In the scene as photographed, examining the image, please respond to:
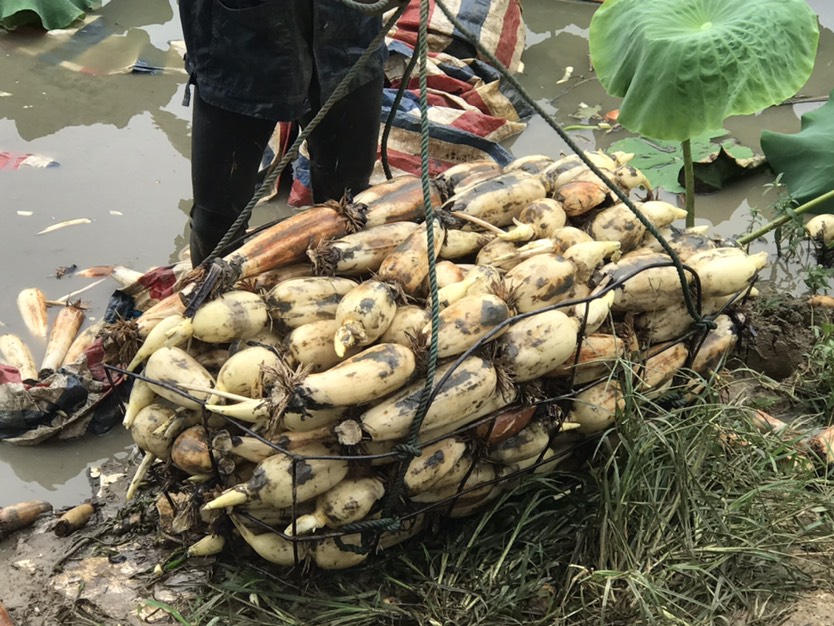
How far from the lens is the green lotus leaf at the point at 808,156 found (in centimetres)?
313

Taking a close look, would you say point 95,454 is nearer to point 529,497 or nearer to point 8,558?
point 8,558

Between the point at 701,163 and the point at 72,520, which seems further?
the point at 701,163

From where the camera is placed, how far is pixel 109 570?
2133mm

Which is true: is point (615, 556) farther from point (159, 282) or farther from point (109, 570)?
point (159, 282)

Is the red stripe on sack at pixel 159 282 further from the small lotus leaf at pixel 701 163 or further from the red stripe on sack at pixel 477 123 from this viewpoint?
the small lotus leaf at pixel 701 163

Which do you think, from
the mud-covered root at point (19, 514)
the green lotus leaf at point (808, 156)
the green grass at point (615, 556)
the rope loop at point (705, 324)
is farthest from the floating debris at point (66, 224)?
the green lotus leaf at point (808, 156)

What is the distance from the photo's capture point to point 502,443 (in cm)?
197

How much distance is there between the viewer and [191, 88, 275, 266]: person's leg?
96.6 inches

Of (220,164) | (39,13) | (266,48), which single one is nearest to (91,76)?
(39,13)

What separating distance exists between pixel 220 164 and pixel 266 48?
15.1 inches

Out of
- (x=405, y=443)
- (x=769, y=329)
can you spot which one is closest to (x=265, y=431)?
(x=405, y=443)

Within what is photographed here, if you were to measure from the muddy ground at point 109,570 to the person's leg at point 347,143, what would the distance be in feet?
3.55

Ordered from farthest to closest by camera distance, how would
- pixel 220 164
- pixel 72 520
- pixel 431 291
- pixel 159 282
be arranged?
pixel 159 282 → pixel 220 164 → pixel 72 520 → pixel 431 291

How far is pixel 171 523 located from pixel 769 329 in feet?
6.75
